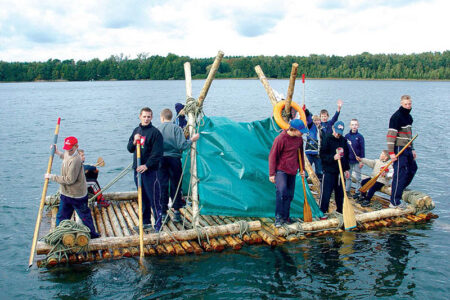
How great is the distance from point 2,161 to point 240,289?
702 inches

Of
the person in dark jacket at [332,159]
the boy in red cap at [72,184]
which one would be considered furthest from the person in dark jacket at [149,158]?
the person in dark jacket at [332,159]

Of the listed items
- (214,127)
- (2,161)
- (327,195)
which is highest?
(214,127)

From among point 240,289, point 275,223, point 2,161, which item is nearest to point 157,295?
point 240,289

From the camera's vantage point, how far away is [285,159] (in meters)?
7.99

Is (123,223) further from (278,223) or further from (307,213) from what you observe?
(307,213)

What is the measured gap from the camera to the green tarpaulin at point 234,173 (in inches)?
334

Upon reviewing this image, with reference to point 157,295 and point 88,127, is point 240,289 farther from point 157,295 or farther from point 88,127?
point 88,127

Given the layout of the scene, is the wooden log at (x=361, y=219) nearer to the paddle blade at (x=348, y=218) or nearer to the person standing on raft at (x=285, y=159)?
the paddle blade at (x=348, y=218)

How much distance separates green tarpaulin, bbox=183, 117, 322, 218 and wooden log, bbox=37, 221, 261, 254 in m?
0.46

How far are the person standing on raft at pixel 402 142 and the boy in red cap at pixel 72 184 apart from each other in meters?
6.79

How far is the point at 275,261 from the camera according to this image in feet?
25.2

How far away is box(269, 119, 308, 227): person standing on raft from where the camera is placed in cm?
793

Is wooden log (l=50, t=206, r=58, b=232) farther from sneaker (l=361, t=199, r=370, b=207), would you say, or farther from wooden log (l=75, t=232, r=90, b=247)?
sneaker (l=361, t=199, r=370, b=207)

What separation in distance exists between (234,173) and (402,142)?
3.99 meters
